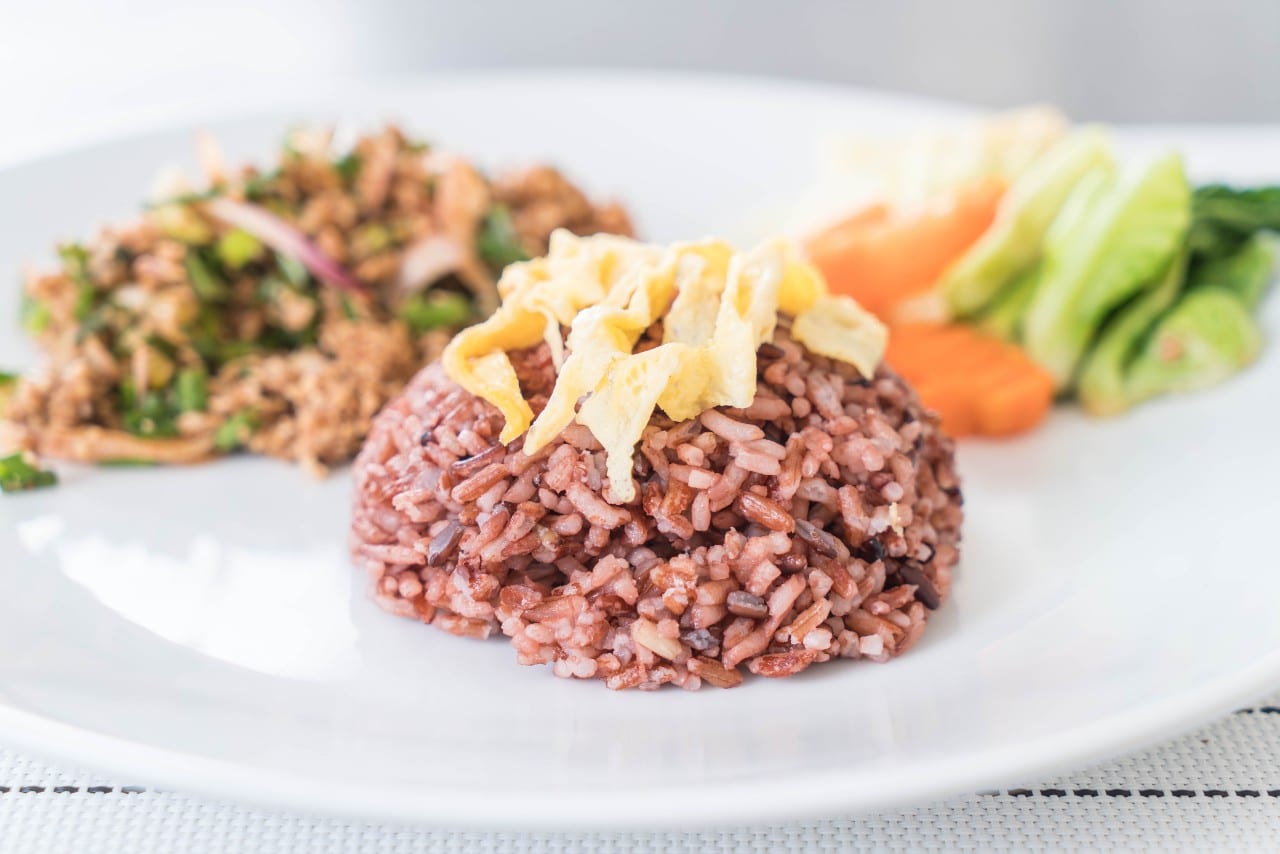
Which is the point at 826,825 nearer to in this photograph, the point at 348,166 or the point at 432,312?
the point at 432,312

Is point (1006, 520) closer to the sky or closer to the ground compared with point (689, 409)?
closer to the ground

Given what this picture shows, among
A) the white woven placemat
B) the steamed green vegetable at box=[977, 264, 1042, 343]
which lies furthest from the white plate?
the steamed green vegetable at box=[977, 264, 1042, 343]

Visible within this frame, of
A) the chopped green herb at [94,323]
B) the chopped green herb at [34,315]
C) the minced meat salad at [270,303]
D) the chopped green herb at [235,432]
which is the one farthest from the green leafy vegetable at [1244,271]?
the chopped green herb at [34,315]

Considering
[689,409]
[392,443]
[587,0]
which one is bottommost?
[587,0]

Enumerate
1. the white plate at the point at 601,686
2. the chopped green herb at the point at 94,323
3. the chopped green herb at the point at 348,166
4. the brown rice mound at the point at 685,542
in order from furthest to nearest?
the chopped green herb at the point at 348,166 → the chopped green herb at the point at 94,323 → the brown rice mound at the point at 685,542 → the white plate at the point at 601,686

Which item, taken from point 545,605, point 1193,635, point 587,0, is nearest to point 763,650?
point 545,605

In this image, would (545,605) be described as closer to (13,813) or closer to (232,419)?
(13,813)

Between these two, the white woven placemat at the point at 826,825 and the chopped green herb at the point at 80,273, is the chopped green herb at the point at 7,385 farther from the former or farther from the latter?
the white woven placemat at the point at 826,825
